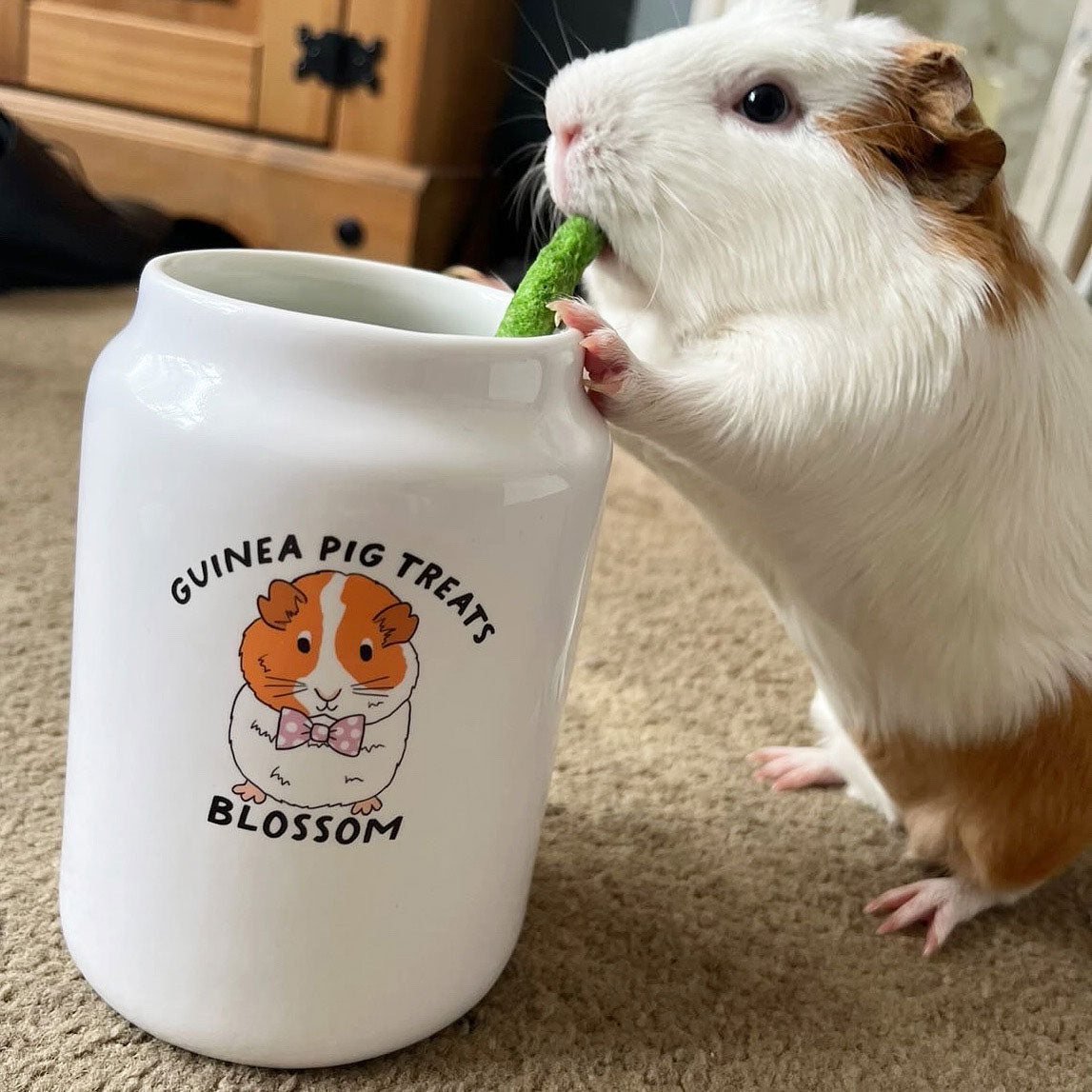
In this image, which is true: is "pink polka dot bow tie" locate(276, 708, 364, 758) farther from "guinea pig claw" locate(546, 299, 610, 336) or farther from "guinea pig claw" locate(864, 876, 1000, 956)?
"guinea pig claw" locate(864, 876, 1000, 956)

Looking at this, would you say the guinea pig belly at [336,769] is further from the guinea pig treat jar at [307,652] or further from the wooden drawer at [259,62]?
the wooden drawer at [259,62]

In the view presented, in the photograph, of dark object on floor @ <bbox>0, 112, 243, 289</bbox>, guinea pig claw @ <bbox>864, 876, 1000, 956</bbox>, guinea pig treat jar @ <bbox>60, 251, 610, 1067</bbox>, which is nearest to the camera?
guinea pig treat jar @ <bbox>60, 251, 610, 1067</bbox>

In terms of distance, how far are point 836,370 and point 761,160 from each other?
5.5 inches

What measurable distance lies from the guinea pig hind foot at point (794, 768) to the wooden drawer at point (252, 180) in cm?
118

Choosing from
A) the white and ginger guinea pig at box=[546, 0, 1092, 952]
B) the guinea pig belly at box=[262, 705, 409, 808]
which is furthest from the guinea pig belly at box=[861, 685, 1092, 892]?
the guinea pig belly at box=[262, 705, 409, 808]

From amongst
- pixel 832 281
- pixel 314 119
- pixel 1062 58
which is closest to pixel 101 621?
pixel 832 281

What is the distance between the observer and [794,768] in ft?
3.21

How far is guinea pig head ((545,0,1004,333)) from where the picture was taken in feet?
2.25

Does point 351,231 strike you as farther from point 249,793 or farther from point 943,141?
point 249,793

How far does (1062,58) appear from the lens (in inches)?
71.2

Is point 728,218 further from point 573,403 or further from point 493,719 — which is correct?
point 493,719

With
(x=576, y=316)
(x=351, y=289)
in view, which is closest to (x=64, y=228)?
(x=351, y=289)

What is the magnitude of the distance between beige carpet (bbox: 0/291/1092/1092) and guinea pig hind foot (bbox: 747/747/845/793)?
0.05ft

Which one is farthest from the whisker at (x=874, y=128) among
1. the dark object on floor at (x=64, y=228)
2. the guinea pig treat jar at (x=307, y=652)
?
the dark object on floor at (x=64, y=228)
